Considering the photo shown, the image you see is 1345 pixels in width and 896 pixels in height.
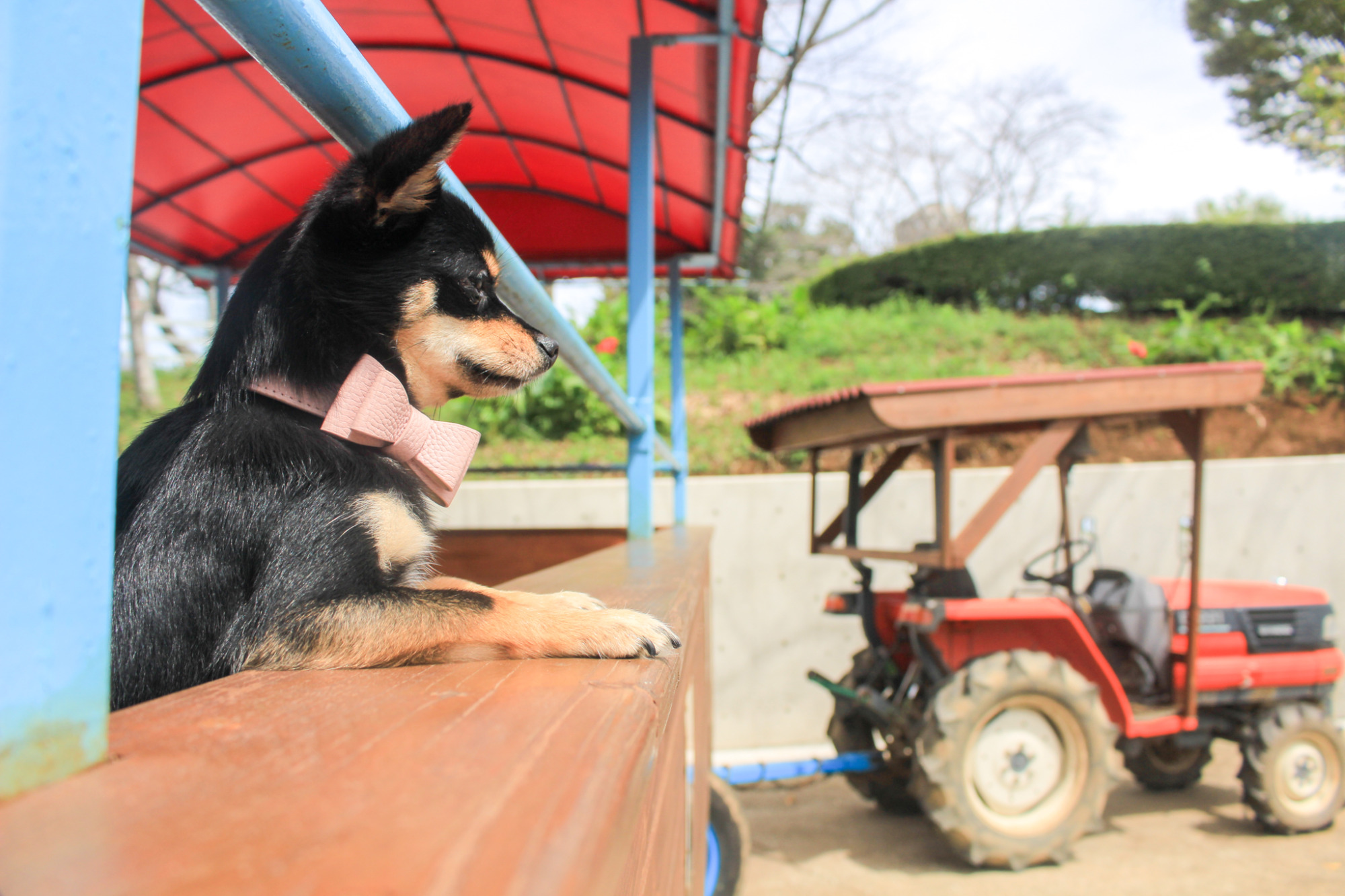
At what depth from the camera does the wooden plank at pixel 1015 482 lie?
3.95 m

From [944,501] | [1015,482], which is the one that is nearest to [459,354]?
[944,501]

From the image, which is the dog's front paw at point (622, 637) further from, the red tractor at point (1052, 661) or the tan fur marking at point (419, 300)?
the red tractor at point (1052, 661)

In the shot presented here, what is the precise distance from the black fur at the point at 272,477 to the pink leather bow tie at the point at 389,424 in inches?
1.0

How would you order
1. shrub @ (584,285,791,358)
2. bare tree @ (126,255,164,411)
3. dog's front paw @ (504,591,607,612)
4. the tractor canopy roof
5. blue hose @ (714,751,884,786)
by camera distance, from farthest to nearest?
bare tree @ (126,255,164,411), shrub @ (584,285,791,358), blue hose @ (714,751,884,786), the tractor canopy roof, dog's front paw @ (504,591,607,612)

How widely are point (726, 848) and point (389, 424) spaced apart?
135 inches

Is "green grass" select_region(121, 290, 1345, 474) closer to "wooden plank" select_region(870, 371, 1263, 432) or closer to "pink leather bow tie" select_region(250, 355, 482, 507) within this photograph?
"wooden plank" select_region(870, 371, 1263, 432)

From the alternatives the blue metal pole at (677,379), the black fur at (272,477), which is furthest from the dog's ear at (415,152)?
the blue metal pole at (677,379)

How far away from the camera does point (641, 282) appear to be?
125 inches

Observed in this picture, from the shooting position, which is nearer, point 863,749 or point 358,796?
point 358,796

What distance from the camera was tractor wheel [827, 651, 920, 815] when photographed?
16.3ft

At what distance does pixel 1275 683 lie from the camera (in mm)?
4711

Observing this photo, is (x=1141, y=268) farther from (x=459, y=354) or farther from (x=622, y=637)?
(x=622, y=637)

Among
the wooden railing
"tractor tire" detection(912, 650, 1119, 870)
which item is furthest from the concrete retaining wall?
the wooden railing

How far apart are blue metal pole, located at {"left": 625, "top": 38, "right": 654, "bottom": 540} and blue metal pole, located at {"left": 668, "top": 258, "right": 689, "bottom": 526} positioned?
67.6 inches
